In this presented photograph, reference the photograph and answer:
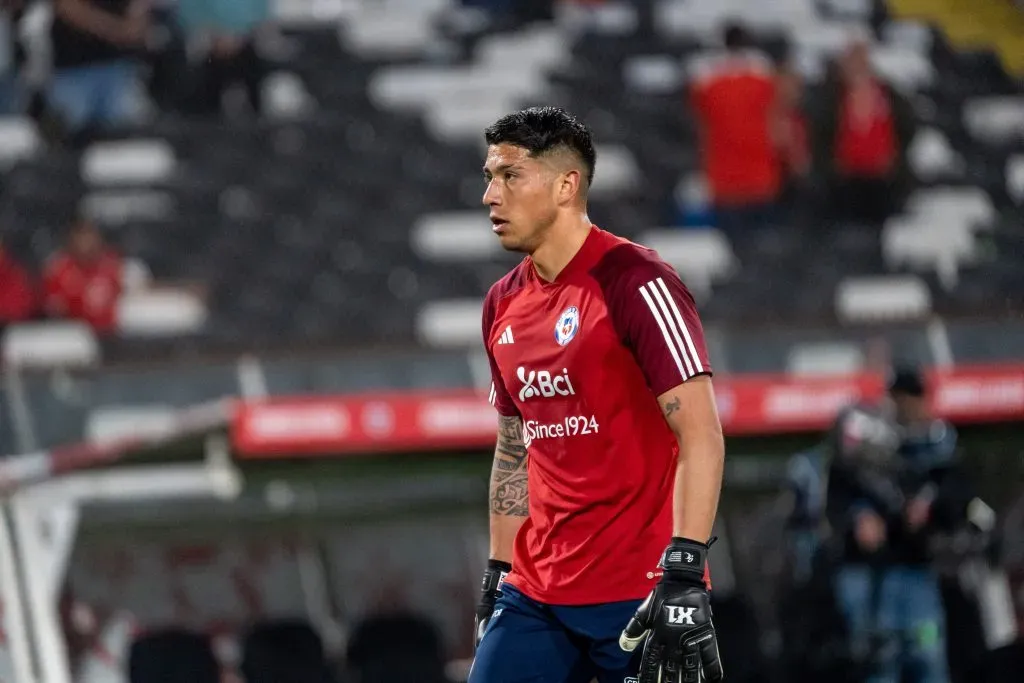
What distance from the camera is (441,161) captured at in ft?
37.9

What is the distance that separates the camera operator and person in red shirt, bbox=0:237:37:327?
4.54 m

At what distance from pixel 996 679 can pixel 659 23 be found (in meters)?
7.49

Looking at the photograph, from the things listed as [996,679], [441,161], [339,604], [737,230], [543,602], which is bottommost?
[996,679]

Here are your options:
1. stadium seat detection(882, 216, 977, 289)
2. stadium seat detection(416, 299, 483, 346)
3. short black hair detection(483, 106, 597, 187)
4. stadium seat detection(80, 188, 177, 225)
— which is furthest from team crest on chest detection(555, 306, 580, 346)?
stadium seat detection(882, 216, 977, 289)

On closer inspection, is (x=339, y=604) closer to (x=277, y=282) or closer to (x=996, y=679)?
(x=277, y=282)

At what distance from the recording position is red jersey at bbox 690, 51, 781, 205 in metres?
11.0

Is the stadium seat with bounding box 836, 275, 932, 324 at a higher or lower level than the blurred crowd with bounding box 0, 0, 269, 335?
lower

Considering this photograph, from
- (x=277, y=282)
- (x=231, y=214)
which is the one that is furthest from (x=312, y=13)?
(x=277, y=282)

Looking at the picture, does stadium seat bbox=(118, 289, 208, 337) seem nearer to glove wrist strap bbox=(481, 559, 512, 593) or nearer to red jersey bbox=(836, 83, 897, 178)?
red jersey bbox=(836, 83, 897, 178)

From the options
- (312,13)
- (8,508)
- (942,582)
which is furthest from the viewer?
(312,13)

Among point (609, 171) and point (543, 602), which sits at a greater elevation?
point (609, 171)

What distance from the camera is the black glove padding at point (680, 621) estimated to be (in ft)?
12.1

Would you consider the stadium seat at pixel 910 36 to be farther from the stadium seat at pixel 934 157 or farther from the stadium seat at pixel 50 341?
the stadium seat at pixel 50 341

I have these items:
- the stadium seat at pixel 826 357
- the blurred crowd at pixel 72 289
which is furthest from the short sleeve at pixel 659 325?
the blurred crowd at pixel 72 289
